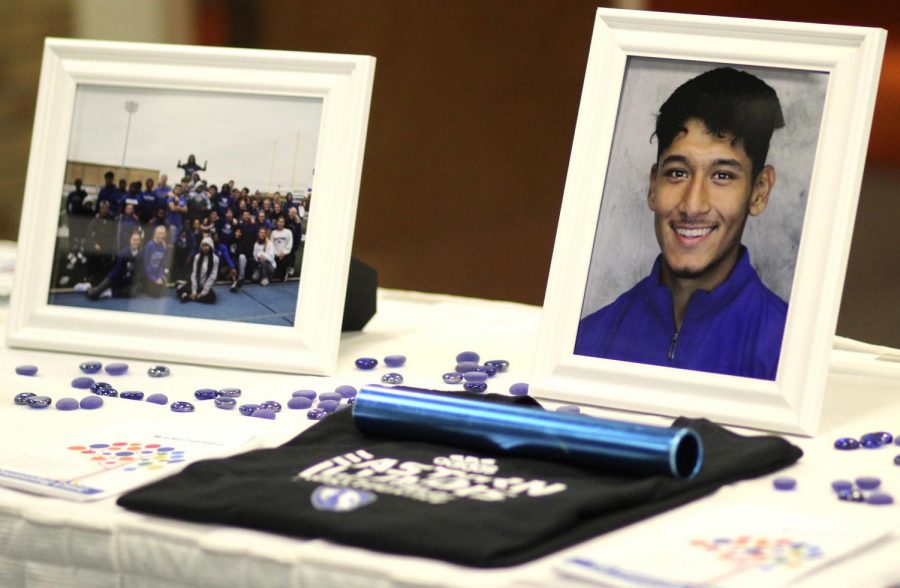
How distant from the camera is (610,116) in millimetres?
1200

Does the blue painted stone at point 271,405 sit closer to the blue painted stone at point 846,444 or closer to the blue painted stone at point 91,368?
the blue painted stone at point 91,368

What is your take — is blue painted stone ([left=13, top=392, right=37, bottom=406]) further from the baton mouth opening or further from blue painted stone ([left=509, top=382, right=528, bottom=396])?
the baton mouth opening

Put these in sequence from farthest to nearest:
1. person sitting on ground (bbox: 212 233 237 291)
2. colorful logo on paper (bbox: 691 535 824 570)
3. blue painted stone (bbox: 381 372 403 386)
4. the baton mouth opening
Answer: person sitting on ground (bbox: 212 233 237 291) < blue painted stone (bbox: 381 372 403 386) < the baton mouth opening < colorful logo on paper (bbox: 691 535 824 570)

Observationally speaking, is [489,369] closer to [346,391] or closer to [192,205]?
[346,391]

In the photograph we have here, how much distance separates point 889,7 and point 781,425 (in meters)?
0.97

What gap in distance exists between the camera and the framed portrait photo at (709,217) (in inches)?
43.2

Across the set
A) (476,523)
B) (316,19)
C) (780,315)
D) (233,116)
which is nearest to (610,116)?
(780,315)

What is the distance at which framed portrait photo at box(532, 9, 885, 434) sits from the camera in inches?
43.2

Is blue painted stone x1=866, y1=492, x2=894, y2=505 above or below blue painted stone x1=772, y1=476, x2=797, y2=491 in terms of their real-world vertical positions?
above

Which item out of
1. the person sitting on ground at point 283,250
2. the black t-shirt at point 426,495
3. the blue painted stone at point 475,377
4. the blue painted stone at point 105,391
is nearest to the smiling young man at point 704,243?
the blue painted stone at point 475,377

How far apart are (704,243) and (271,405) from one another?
44 cm

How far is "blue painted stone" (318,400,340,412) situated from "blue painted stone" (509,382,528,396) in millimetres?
187

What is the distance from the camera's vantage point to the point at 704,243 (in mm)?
1144

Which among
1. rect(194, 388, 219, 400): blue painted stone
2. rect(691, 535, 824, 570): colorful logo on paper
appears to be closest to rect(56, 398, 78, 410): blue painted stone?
rect(194, 388, 219, 400): blue painted stone
